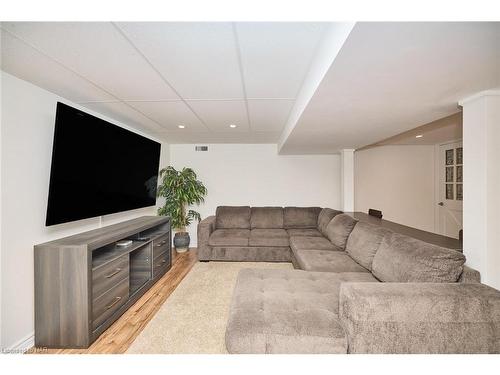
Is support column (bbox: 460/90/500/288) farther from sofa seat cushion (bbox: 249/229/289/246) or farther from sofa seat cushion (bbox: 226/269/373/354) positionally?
sofa seat cushion (bbox: 249/229/289/246)

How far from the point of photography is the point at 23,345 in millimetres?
1660

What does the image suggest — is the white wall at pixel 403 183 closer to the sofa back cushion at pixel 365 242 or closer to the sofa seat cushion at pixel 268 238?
the sofa seat cushion at pixel 268 238

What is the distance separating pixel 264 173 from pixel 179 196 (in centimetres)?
184

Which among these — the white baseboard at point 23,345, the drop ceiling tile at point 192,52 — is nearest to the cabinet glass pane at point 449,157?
the drop ceiling tile at point 192,52

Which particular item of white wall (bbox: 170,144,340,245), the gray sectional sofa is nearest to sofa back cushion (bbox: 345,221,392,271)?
the gray sectional sofa

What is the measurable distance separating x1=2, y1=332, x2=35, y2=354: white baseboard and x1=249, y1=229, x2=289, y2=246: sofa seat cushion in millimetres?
2600

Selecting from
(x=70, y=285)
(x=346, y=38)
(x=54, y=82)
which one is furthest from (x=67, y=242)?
(x=346, y=38)

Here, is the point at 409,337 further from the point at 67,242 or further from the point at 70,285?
the point at 67,242

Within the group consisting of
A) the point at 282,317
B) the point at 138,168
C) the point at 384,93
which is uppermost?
the point at 384,93

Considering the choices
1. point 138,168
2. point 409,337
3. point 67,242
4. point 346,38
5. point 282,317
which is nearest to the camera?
point 346,38

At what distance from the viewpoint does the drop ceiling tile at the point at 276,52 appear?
1172mm

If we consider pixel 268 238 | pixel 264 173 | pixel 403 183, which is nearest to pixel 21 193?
pixel 268 238

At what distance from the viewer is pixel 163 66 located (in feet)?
5.13
